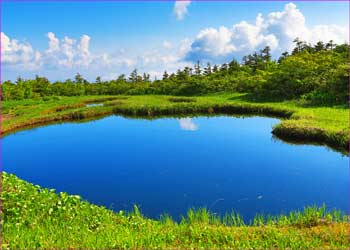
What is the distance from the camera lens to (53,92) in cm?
5050

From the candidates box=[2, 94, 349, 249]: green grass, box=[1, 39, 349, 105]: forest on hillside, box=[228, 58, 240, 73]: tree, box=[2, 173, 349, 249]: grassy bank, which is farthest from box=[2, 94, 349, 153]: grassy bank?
box=[228, 58, 240, 73]: tree

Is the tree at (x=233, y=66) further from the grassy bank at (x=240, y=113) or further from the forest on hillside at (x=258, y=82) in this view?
the grassy bank at (x=240, y=113)

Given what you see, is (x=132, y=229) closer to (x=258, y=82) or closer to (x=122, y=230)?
(x=122, y=230)

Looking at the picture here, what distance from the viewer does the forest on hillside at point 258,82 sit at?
27250 mm

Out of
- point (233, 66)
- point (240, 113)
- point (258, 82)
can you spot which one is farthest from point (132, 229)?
point (233, 66)

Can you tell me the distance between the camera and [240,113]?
94.5ft

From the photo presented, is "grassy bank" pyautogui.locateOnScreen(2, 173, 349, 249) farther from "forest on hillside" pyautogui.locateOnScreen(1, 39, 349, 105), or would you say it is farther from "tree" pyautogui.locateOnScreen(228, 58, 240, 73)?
"tree" pyautogui.locateOnScreen(228, 58, 240, 73)

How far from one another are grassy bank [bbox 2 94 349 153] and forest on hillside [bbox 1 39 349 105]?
2.40 m

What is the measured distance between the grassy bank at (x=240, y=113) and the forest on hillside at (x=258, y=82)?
2.40m

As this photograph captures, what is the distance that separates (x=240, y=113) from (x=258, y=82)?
780 centimetres

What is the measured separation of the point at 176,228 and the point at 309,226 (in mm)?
2654

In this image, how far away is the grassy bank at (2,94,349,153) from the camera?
17125mm

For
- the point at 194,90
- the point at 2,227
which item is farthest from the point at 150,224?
the point at 194,90

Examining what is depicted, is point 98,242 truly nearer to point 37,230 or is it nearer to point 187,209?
point 37,230
